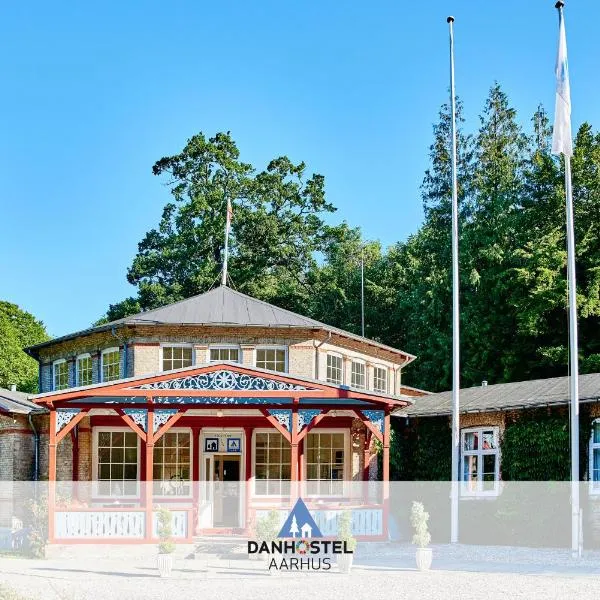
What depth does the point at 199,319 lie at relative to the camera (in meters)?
30.1

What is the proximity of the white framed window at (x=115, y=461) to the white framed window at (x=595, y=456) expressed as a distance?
11817 mm

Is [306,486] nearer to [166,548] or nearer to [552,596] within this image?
[166,548]

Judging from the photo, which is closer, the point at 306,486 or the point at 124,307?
the point at 306,486

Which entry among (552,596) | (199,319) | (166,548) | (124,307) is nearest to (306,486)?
(199,319)

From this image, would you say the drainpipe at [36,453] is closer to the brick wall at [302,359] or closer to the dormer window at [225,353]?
the dormer window at [225,353]

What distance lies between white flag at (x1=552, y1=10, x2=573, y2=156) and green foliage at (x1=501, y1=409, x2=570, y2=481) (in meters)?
6.46

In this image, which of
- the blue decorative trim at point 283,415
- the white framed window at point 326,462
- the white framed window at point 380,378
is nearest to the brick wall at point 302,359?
the white framed window at point 326,462

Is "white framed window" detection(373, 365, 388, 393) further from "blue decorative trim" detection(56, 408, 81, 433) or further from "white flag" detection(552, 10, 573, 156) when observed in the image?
"white flag" detection(552, 10, 573, 156)

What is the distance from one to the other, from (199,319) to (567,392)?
10.5 m

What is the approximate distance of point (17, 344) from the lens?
62844mm

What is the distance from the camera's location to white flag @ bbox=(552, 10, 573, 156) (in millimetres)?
21656

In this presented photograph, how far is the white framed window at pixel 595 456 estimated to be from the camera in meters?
23.8

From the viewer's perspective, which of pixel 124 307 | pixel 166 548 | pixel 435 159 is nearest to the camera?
pixel 166 548

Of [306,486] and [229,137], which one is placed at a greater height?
[229,137]
